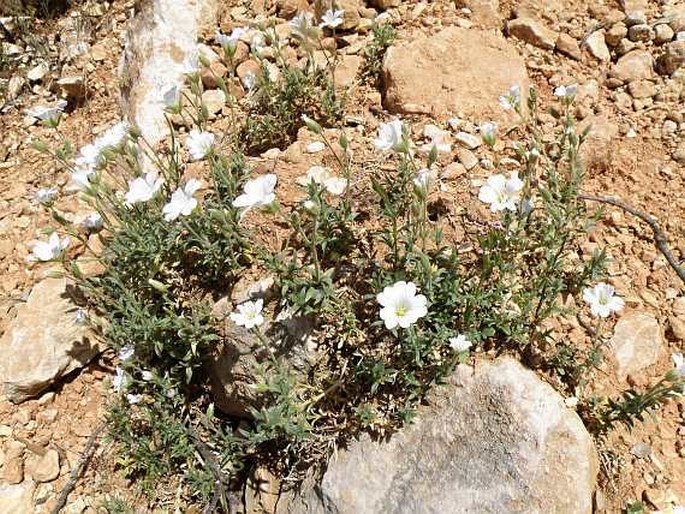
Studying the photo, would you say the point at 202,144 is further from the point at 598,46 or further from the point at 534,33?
the point at 598,46

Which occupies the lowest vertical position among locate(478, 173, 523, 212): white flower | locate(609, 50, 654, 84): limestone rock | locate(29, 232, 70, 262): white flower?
locate(609, 50, 654, 84): limestone rock

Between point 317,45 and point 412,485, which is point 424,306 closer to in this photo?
point 412,485

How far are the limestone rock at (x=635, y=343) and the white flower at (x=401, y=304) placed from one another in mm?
1000

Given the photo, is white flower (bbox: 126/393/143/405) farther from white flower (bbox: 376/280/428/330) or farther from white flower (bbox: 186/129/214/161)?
white flower (bbox: 376/280/428/330)

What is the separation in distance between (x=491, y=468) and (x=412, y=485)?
0.35m

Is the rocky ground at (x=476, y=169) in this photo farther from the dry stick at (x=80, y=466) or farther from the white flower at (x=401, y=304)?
the white flower at (x=401, y=304)

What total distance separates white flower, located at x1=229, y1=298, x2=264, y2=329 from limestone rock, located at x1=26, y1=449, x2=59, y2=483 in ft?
4.82

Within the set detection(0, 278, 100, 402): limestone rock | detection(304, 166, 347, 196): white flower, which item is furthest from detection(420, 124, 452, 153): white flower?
detection(0, 278, 100, 402): limestone rock

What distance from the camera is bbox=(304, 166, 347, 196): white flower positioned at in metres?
3.48

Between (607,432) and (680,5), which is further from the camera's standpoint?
(680,5)

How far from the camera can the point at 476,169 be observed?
11.5ft

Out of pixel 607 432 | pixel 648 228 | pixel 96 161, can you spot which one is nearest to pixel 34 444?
pixel 96 161

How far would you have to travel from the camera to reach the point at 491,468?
2666mm

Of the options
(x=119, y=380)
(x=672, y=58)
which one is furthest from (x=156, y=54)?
(x=672, y=58)
